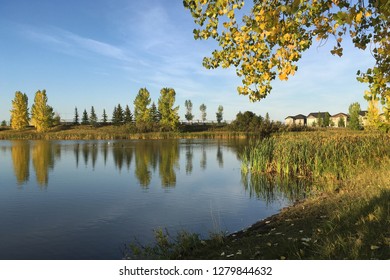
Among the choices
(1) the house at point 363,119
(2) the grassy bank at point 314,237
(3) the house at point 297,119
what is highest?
(3) the house at point 297,119

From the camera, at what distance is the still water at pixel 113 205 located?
9.63 m

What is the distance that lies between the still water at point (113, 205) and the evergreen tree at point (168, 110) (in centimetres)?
5663

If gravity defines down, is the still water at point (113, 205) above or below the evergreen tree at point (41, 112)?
below

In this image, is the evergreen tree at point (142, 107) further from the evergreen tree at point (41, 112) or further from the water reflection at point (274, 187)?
the water reflection at point (274, 187)

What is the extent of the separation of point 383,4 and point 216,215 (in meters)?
8.85

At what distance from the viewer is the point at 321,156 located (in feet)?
59.5

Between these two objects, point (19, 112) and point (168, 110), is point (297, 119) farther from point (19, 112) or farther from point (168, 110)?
point (19, 112)

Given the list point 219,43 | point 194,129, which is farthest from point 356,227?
point 194,129

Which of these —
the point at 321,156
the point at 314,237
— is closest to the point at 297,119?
the point at 321,156

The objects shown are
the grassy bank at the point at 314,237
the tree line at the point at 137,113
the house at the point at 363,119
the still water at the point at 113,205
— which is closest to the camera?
the grassy bank at the point at 314,237

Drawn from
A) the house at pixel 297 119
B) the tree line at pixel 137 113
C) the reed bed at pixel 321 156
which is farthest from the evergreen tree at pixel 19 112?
the house at pixel 297 119

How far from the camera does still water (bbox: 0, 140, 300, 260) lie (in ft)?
31.6

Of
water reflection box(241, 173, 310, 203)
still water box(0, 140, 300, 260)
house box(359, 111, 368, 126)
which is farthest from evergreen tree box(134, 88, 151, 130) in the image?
water reflection box(241, 173, 310, 203)
